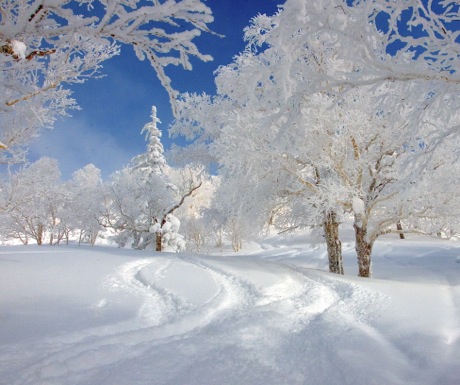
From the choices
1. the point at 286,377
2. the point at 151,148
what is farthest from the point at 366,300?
the point at 151,148

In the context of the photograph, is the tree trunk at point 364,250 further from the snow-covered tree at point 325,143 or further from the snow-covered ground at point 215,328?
the snow-covered ground at point 215,328

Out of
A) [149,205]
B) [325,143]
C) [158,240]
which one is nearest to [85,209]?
[149,205]

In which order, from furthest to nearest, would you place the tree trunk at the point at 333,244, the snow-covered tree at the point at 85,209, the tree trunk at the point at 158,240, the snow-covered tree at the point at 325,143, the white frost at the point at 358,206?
the snow-covered tree at the point at 85,209 < the tree trunk at the point at 158,240 < the tree trunk at the point at 333,244 < the white frost at the point at 358,206 < the snow-covered tree at the point at 325,143

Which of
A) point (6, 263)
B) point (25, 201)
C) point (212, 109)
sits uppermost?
point (212, 109)

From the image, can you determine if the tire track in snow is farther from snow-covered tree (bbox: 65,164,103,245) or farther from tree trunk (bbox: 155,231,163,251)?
snow-covered tree (bbox: 65,164,103,245)

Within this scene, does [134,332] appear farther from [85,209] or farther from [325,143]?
[85,209]

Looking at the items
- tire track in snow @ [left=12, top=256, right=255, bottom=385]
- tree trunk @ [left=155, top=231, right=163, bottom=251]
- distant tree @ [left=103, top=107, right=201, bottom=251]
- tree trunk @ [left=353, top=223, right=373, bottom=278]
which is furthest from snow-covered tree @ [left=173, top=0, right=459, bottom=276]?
tree trunk @ [left=155, top=231, right=163, bottom=251]

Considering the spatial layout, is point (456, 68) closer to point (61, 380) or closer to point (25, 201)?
point (61, 380)

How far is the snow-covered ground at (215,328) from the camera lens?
2.32 m

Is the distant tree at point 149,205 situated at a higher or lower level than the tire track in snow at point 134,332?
higher

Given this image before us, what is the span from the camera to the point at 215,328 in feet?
10.7

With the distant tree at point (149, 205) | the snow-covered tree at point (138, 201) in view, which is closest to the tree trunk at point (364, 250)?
the distant tree at point (149, 205)

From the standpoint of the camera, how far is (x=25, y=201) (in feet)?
33.7

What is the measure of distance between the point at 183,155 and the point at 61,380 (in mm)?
8794
